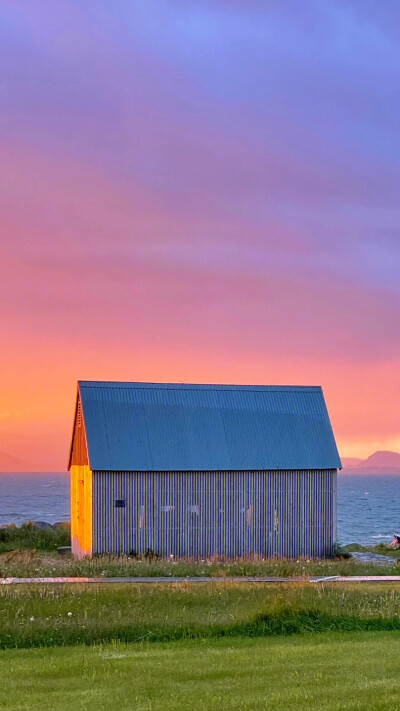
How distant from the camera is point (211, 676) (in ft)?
37.4

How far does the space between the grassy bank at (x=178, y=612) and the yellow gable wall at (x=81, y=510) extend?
17254mm

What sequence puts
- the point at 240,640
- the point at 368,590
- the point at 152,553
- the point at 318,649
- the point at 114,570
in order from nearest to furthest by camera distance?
the point at 318,649, the point at 240,640, the point at 368,590, the point at 114,570, the point at 152,553

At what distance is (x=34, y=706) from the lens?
995cm

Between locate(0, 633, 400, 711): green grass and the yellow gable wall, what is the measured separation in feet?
79.1

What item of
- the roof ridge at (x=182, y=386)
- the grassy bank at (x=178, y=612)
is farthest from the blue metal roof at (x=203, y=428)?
the grassy bank at (x=178, y=612)

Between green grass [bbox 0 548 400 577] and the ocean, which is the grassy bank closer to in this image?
green grass [bbox 0 548 400 577]

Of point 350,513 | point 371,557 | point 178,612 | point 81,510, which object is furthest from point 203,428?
point 350,513

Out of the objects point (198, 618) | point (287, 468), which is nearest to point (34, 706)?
point (198, 618)

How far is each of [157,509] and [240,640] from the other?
23.8 meters

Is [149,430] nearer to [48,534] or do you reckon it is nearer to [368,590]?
[48,534]

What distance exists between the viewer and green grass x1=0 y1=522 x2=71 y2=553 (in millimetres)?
44812

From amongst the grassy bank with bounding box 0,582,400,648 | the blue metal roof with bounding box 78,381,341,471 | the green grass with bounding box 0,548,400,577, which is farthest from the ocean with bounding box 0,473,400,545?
the grassy bank with bounding box 0,582,400,648

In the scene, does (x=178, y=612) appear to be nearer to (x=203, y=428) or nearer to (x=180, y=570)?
(x=180, y=570)

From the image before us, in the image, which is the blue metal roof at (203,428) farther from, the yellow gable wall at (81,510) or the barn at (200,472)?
the yellow gable wall at (81,510)
